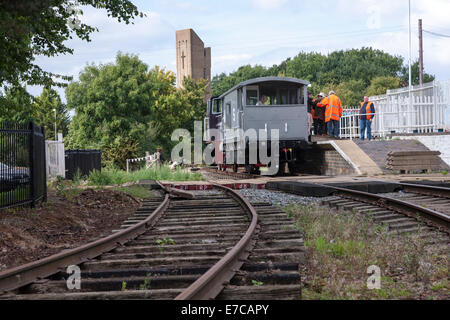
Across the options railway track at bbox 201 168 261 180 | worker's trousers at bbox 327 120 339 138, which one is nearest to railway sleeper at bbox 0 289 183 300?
railway track at bbox 201 168 261 180

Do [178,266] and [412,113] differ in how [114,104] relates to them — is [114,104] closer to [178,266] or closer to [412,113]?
[412,113]

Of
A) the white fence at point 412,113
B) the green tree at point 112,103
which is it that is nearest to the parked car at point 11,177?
the white fence at point 412,113

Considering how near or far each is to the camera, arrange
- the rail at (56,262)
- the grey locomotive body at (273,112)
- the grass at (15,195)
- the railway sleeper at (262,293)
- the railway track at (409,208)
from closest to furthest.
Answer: the railway sleeper at (262,293) < the rail at (56,262) < the railway track at (409,208) < the grass at (15,195) < the grey locomotive body at (273,112)

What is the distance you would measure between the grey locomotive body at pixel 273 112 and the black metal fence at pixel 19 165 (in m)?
8.92

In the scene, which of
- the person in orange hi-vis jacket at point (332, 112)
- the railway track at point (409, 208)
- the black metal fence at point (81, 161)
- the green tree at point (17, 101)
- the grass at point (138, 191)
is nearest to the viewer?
the railway track at point (409, 208)

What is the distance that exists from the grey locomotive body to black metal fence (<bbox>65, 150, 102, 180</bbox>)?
8480 millimetres

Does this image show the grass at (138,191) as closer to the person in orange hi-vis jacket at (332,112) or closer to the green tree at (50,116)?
the person in orange hi-vis jacket at (332,112)

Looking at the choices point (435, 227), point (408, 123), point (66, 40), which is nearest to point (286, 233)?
point (435, 227)

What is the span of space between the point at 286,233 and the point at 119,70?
4368cm

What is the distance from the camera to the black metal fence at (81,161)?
23.2 m

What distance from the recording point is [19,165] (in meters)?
9.31

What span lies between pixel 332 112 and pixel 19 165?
48.1 ft

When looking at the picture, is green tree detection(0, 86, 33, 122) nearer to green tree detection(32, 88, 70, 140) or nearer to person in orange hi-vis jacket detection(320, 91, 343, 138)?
person in orange hi-vis jacket detection(320, 91, 343, 138)

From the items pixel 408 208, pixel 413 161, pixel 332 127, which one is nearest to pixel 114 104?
pixel 332 127
